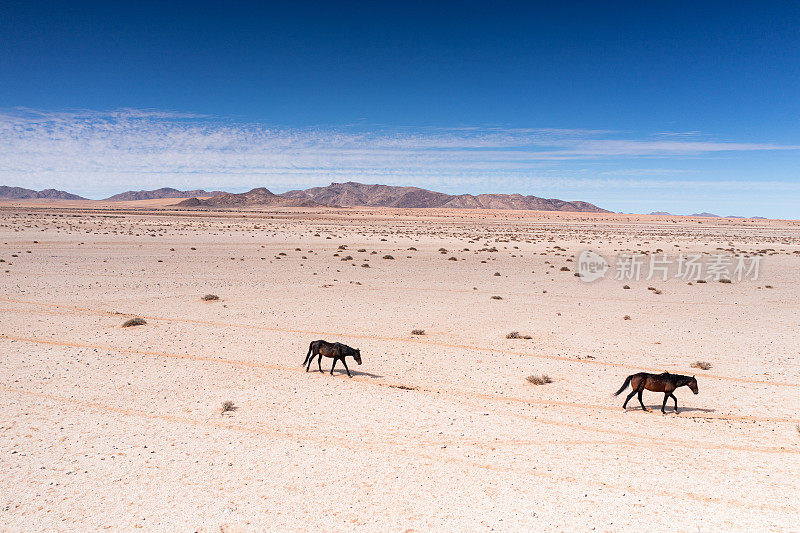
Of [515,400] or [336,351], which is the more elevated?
[336,351]

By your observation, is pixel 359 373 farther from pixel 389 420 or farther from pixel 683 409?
pixel 683 409

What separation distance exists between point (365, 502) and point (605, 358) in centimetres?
939

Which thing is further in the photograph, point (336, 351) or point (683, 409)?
point (336, 351)

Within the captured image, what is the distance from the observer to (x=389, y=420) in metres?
9.03

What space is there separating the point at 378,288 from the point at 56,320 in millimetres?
13834

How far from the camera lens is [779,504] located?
254 inches

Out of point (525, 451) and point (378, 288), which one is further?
point (378, 288)

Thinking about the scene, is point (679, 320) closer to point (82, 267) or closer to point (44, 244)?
point (82, 267)

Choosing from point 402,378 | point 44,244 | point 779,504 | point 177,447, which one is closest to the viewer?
point 779,504

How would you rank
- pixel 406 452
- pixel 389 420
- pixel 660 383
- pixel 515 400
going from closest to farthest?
pixel 406 452 < pixel 389 420 < pixel 660 383 < pixel 515 400

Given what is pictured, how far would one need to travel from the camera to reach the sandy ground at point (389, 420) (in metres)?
6.34

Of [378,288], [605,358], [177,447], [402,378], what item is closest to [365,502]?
[177,447]

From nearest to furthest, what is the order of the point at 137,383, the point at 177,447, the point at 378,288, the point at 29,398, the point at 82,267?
the point at 177,447 → the point at 29,398 → the point at 137,383 → the point at 378,288 → the point at 82,267

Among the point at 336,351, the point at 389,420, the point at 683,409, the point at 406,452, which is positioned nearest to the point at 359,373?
the point at 336,351
